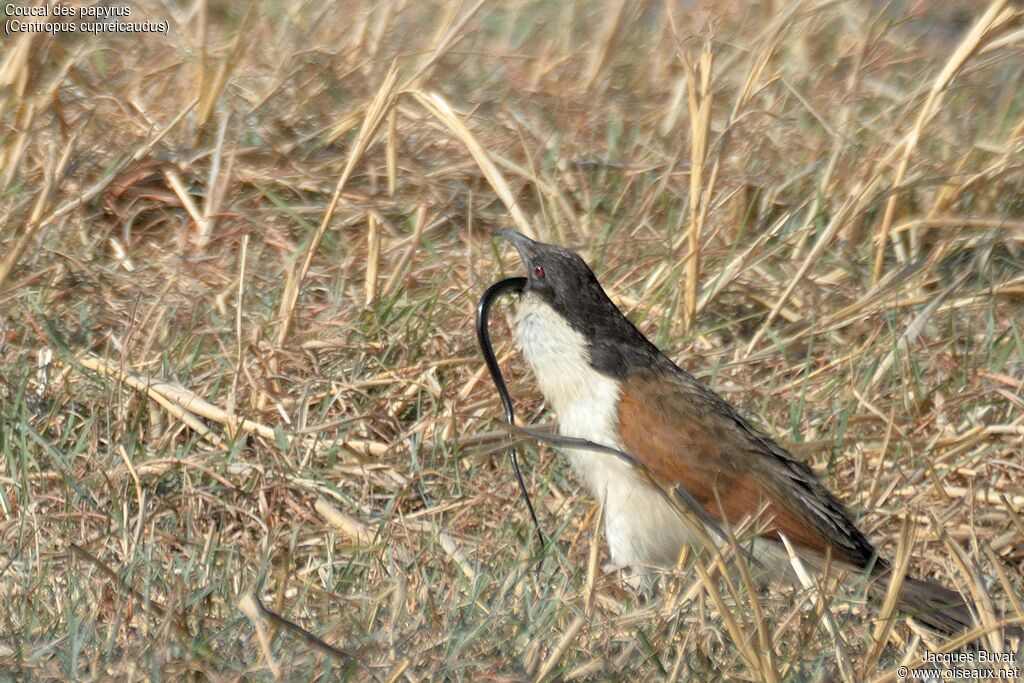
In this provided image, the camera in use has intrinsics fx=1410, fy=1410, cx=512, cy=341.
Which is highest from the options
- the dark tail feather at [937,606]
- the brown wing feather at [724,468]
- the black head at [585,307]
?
the black head at [585,307]

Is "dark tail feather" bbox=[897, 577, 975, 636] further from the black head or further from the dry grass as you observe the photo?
the black head

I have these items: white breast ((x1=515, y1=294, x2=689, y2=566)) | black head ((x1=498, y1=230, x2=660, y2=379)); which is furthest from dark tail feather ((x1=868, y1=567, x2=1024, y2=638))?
black head ((x1=498, y1=230, x2=660, y2=379))

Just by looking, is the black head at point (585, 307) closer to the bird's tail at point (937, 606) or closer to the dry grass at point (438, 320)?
the dry grass at point (438, 320)

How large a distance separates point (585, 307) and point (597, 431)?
31cm

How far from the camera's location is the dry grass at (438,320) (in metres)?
2.46

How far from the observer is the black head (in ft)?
11.1

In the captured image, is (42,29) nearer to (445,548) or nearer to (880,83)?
(445,548)

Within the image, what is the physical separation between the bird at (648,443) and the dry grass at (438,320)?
155 millimetres

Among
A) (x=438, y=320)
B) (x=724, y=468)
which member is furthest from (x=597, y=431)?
(x=438, y=320)

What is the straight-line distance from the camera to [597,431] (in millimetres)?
3316

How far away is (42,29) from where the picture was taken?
4160mm

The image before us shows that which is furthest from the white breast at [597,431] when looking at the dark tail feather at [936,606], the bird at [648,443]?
the dark tail feather at [936,606]

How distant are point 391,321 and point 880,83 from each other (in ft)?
7.92

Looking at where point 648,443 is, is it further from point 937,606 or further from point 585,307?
point 937,606
